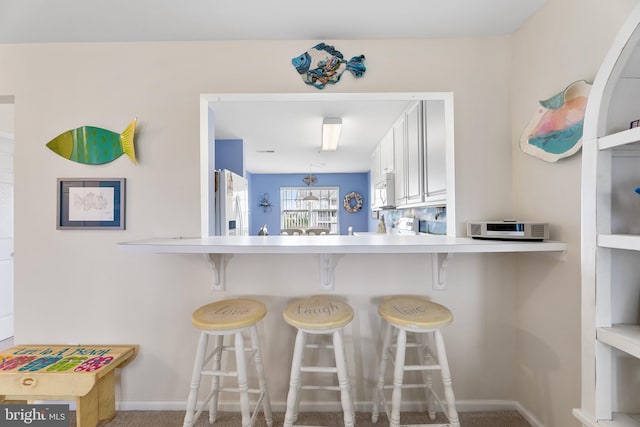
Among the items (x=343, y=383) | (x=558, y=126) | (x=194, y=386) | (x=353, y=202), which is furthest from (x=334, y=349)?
(x=353, y=202)

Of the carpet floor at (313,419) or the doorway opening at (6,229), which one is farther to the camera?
the doorway opening at (6,229)

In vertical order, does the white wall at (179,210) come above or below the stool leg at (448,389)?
above

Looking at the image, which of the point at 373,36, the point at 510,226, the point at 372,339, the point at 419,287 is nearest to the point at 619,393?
the point at 510,226

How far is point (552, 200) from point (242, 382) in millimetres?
1740

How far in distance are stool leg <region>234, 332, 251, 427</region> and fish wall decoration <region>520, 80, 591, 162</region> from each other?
174 centimetres

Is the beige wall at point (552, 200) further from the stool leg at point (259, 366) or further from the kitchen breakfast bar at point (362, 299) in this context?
the stool leg at point (259, 366)

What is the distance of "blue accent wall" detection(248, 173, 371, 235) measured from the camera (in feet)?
26.2

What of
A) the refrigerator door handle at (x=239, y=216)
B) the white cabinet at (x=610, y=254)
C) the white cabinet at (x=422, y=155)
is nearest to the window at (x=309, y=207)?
the refrigerator door handle at (x=239, y=216)

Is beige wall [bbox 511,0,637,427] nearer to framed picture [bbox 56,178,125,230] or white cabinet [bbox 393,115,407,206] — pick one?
white cabinet [bbox 393,115,407,206]

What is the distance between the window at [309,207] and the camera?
319 inches

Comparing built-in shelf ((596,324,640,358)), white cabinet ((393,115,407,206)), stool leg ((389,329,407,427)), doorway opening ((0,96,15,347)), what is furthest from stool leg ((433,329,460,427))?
doorway opening ((0,96,15,347))

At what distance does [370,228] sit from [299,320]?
6031mm

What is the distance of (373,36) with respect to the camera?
176cm

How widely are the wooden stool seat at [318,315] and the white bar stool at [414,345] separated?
0.22m
